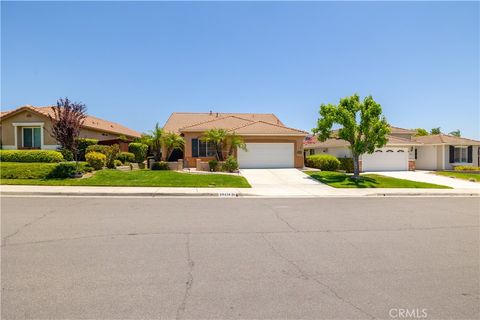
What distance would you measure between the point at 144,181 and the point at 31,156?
841cm

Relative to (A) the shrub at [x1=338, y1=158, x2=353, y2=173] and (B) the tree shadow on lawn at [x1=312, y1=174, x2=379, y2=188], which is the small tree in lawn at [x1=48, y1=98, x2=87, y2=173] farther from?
(A) the shrub at [x1=338, y1=158, x2=353, y2=173]

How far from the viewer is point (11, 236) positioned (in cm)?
680

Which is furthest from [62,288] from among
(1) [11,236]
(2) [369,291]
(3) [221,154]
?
(3) [221,154]

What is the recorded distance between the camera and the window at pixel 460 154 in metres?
31.4

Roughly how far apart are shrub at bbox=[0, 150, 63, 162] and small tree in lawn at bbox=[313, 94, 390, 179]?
1665 centimetres

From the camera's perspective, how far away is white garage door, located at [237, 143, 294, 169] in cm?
2706

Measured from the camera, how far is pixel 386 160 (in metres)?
29.3

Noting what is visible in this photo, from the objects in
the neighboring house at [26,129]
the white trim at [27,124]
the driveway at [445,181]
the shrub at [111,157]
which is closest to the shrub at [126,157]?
the shrub at [111,157]

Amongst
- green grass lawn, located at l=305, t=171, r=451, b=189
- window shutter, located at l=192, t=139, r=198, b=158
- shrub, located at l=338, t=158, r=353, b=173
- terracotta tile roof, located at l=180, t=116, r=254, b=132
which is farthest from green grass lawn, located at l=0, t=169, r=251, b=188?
shrub, located at l=338, t=158, r=353, b=173

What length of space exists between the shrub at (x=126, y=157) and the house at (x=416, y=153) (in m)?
17.6

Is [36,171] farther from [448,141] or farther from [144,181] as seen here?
[448,141]

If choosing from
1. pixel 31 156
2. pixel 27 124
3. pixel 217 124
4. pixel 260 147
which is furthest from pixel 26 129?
pixel 260 147

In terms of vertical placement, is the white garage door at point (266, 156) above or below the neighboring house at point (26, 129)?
below

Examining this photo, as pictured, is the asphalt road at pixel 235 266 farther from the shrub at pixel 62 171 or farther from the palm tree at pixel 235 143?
the palm tree at pixel 235 143
